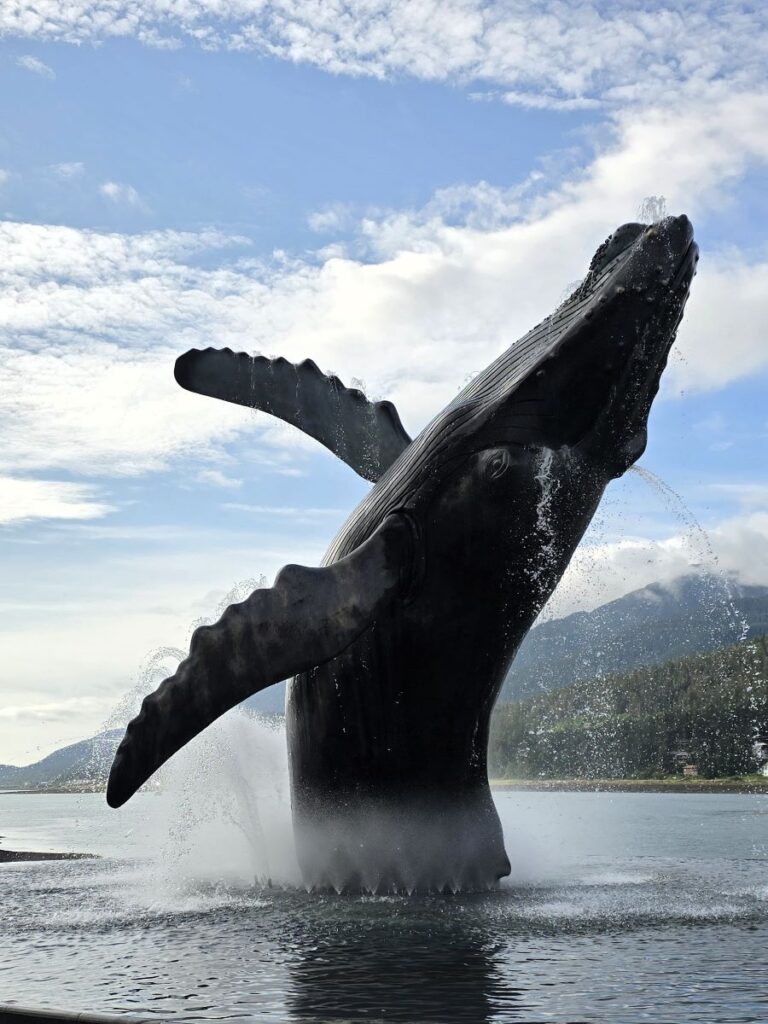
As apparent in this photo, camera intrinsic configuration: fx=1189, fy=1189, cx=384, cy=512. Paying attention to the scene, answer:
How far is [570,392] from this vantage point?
1182 cm

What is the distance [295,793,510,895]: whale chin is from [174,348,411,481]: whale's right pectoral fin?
434 centimetres

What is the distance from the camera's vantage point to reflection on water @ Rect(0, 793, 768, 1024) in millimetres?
7469

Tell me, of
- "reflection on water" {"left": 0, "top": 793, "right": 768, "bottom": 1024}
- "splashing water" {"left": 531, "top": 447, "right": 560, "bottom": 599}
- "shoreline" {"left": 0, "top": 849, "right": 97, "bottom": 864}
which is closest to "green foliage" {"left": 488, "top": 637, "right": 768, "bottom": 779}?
"shoreline" {"left": 0, "top": 849, "right": 97, "bottom": 864}

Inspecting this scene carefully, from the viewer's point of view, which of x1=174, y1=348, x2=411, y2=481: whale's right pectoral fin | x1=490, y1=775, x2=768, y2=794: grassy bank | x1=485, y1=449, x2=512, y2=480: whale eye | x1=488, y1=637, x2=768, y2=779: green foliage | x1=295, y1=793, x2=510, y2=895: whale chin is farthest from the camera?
x1=488, y1=637, x2=768, y2=779: green foliage

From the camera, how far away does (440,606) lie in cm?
1251

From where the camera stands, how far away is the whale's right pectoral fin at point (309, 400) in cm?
1548

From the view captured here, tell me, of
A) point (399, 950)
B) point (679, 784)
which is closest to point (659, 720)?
point (679, 784)

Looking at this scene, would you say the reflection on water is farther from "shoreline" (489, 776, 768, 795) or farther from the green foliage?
"shoreline" (489, 776, 768, 795)

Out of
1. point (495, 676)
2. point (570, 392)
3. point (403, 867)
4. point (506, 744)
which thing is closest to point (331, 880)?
point (403, 867)

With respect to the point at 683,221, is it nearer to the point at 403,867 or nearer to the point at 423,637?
the point at 423,637

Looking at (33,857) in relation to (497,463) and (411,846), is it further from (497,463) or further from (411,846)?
(497,463)

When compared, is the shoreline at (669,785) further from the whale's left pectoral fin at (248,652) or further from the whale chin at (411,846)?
the whale's left pectoral fin at (248,652)

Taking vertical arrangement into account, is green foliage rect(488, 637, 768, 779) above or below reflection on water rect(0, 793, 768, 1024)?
above

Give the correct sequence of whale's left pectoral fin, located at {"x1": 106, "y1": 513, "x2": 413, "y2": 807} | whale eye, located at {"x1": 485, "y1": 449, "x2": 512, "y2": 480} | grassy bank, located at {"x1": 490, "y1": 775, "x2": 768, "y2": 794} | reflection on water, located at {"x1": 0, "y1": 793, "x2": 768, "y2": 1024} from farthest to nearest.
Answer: grassy bank, located at {"x1": 490, "y1": 775, "x2": 768, "y2": 794}, whale eye, located at {"x1": 485, "y1": 449, "x2": 512, "y2": 480}, whale's left pectoral fin, located at {"x1": 106, "y1": 513, "x2": 413, "y2": 807}, reflection on water, located at {"x1": 0, "y1": 793, "x2": 768, "y2": 1024}
